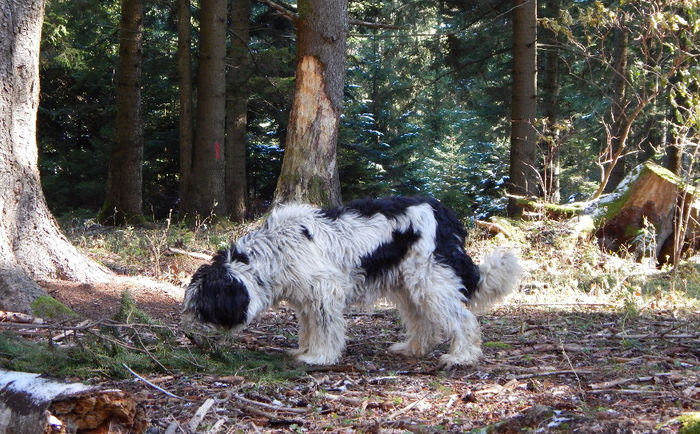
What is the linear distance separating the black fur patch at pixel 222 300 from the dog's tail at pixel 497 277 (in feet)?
6.47

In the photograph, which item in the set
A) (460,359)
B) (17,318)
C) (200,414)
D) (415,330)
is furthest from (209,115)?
(200,414)

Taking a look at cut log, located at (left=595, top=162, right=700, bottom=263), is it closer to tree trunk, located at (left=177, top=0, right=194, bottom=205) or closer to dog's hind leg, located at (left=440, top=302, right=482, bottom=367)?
dog's hind leg, located at (left=440, top=302, right=482, bottom=367)

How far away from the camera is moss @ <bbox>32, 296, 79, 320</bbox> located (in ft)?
19.6

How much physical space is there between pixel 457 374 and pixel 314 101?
549 centimetres

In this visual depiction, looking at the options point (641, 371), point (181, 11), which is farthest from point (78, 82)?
point (641, 371)

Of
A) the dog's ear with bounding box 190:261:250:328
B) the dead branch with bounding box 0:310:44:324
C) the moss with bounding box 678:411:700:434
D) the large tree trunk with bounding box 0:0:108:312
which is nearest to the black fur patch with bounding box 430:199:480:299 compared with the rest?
the dog's ear with bounding box 190:261:250:328

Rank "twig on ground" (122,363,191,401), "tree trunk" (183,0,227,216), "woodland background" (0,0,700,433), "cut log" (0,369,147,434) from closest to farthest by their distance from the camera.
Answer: "cut log" (0,369,147,434) < "twig on ground" (122,363,191,401) < "woodland background" (0,0,700,433) < "tree trunk" (183,0,227,216)

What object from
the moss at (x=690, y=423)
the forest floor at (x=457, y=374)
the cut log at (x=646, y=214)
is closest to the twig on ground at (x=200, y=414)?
the forest floor at (x=457, y=374)

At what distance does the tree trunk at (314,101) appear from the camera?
981 cm

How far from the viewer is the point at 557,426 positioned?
12.0 feet

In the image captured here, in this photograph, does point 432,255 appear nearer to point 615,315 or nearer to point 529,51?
point 615,315

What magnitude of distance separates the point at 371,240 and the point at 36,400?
3197mm

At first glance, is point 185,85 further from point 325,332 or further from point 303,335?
point 325,332

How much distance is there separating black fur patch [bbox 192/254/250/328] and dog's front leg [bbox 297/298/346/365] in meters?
0.56
